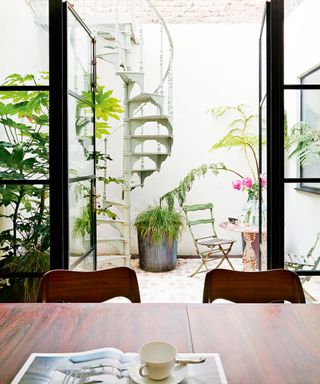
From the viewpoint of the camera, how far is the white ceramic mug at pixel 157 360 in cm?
86

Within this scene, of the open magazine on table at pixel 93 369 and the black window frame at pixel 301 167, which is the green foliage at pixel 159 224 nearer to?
the black window frame at pixel 301 167

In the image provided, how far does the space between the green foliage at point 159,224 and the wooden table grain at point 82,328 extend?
3359mm

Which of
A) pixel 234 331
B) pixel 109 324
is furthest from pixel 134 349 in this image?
pixel 234 331

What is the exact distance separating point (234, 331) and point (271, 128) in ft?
4.58

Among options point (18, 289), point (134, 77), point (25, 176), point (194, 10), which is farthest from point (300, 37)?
point (194, 10)

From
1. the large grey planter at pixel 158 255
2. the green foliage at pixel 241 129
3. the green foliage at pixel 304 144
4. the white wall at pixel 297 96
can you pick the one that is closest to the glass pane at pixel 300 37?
the white wall at pixel 297 96

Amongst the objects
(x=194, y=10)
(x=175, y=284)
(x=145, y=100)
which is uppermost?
(x=194, y=10)

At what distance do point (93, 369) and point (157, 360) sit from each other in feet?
0.51

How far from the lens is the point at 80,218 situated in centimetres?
270

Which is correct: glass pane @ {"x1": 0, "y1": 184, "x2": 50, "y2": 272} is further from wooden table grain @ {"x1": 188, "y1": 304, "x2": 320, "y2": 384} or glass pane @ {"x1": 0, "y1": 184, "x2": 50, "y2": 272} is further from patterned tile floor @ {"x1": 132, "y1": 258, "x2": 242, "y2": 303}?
patterned tile floor @ {"x1": 132, "y1": 258, "x2": 242, "y2": 303}

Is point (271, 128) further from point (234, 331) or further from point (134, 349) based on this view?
point (134, 349)

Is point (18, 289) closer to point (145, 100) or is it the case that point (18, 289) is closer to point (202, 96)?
point (145, 100)

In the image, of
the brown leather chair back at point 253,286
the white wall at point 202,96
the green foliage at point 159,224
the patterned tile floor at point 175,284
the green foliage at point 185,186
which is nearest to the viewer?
the brown leather chair back at point 253,286

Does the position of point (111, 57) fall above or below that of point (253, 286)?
above
